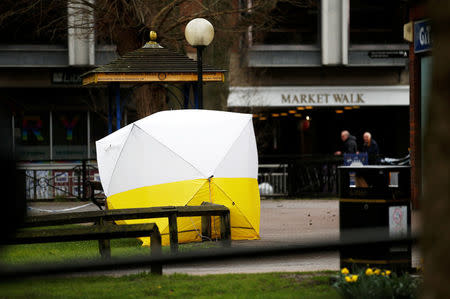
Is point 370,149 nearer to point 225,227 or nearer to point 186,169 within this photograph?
point 186,169

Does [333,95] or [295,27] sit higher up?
[295,27]

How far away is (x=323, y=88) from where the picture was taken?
33125 mm

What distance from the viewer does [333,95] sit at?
33.0m

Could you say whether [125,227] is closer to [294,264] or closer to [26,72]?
[294,264]

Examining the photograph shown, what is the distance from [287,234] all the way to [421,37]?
221 inches

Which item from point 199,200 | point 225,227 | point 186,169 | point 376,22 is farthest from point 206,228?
point 376,22

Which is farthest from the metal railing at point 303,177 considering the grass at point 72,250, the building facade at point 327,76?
the grass at point 72,250

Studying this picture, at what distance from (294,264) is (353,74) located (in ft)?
→ 85.2

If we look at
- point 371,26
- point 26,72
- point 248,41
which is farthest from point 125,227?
point 371,26

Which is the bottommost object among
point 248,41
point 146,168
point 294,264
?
point 294,264

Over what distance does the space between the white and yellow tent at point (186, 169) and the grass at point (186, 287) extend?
129 inches

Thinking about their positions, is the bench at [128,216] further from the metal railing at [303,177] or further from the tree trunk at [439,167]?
the metal railing at [303,177]

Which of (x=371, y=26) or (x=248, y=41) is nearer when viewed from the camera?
(x=248, y=41)

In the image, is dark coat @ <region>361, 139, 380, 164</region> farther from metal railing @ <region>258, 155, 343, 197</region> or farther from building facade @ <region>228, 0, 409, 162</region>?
building facade @ <region>228, 0, 409, 162</region>
